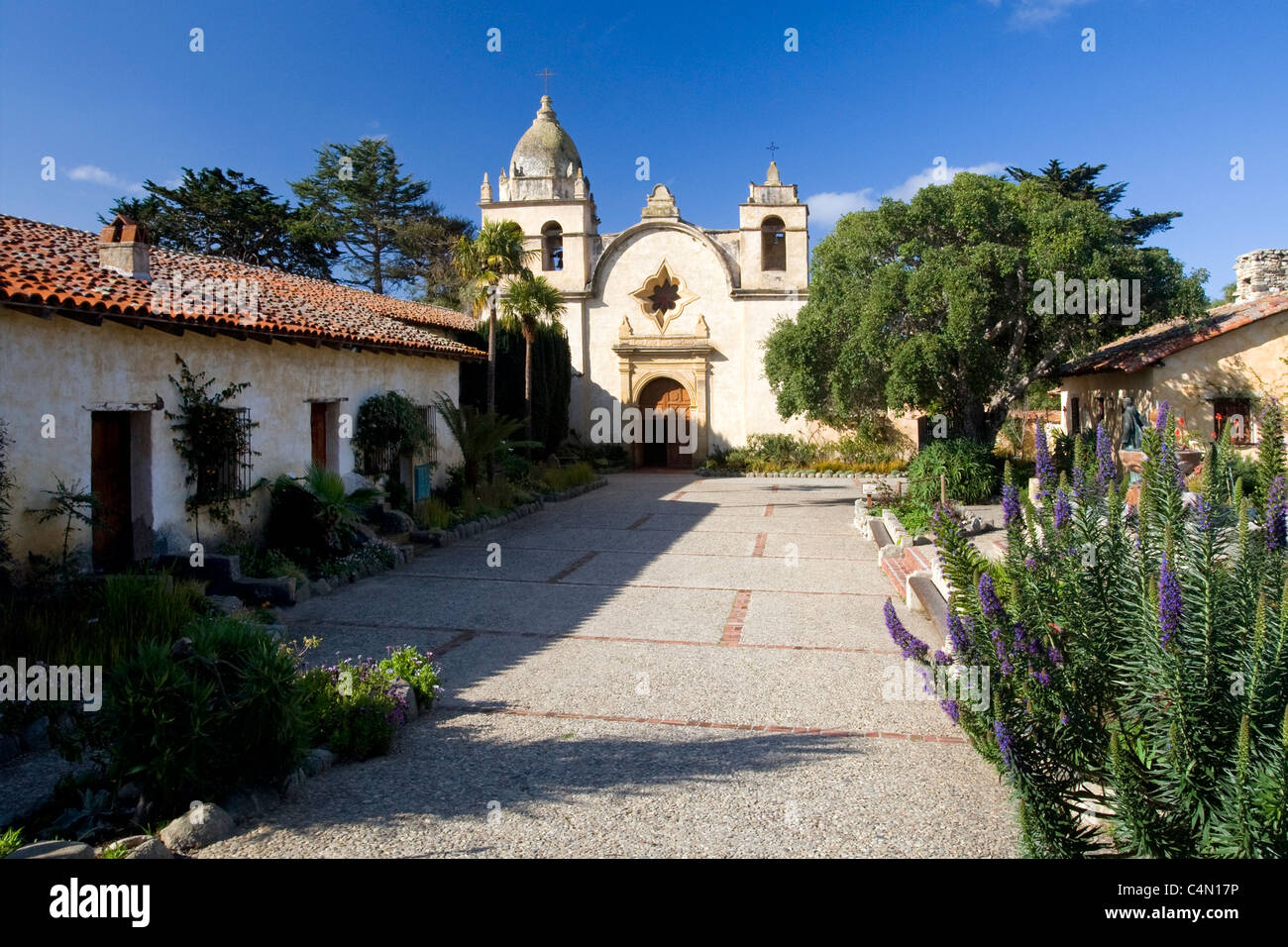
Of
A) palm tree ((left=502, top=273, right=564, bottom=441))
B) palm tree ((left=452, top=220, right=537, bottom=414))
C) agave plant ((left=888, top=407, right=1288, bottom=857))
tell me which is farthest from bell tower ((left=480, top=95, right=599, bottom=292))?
agave plant ((left=888, top=407, right=1288, bottom=857))

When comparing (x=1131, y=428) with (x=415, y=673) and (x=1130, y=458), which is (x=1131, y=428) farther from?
(x=415, y=673)

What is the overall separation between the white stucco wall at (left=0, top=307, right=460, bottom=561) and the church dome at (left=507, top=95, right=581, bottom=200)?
17.9 meters

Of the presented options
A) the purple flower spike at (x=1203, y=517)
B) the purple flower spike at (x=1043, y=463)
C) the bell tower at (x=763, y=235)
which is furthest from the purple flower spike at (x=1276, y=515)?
the bell tower at (x=763, y=235)

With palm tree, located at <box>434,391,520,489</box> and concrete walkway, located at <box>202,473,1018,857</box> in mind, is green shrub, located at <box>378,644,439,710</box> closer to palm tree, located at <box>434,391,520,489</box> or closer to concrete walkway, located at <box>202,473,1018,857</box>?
concrete walkway, located at <box>202,473,1018,857</box>

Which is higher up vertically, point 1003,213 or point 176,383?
→ point 1003,213

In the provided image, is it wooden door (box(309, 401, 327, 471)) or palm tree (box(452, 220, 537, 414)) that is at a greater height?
palm tree (box(452, 220, 537, 414))

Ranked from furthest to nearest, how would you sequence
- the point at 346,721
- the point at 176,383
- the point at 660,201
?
the point at 660,201, the point at 176,383, the point at 346,721

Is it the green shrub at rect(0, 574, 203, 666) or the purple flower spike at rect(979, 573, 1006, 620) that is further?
the green shrub at rect(0, 574, 203, 666)

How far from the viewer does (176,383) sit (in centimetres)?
1065

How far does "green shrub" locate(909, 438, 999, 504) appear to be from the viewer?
1761cm

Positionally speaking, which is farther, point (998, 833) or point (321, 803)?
point (321, 803)

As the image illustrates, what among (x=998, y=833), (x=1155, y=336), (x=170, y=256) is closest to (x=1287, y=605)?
(x=998, y=833)

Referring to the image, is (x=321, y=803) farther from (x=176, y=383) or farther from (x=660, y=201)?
(x=660, y=201)
